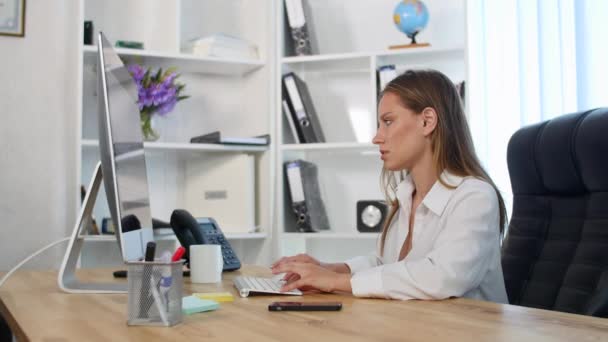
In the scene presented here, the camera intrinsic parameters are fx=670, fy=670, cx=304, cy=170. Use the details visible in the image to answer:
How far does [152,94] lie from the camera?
2691 millimetres

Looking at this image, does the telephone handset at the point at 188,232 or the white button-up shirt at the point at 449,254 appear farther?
the telephone handset at the point at 188,232

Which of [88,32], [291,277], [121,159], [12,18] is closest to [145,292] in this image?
[121,159]

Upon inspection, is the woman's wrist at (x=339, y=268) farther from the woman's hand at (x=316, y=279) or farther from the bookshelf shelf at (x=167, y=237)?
the bookshelf shelf at (x=167, y=237)

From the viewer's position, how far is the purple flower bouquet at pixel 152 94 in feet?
8.82

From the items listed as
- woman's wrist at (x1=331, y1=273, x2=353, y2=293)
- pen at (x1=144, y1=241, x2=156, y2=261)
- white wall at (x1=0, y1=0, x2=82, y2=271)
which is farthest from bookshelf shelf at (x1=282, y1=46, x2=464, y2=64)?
pen at (x1=144, y1=241, x2=156, y2=261)

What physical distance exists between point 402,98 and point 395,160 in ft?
0.50

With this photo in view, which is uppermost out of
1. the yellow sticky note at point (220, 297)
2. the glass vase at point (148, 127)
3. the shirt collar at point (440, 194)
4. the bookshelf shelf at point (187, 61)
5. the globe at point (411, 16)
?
the globe at point (411, 16)

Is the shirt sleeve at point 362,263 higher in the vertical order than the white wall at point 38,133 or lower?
lower

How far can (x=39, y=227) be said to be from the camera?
2.70 meters

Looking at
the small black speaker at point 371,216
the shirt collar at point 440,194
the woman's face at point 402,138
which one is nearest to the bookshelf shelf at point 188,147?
the small black speaker at point 371,216

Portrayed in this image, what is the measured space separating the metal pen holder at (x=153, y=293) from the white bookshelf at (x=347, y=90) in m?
1.97

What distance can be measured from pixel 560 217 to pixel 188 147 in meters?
1.58

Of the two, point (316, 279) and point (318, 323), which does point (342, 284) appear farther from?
point (318, 323)

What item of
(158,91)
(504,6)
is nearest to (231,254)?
(158,91)
